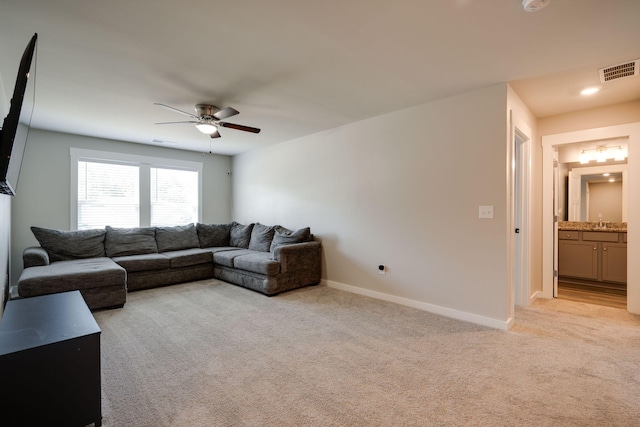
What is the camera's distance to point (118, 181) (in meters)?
5.49

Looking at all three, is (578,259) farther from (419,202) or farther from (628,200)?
(419,202)

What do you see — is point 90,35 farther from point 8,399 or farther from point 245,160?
point 245,160

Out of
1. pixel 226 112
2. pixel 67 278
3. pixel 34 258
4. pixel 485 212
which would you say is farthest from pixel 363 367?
pixel 34 258

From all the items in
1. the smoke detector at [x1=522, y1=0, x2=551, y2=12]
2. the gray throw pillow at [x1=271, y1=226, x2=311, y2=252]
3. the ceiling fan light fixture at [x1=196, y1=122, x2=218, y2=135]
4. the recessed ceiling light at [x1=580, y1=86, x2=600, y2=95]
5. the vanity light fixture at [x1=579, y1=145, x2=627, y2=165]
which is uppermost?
the recessed ceiling light at [x1=580, y1=86, x2=600, y2=95]

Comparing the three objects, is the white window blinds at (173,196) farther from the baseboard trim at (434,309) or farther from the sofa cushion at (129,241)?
the baseboard trim at (434,309)

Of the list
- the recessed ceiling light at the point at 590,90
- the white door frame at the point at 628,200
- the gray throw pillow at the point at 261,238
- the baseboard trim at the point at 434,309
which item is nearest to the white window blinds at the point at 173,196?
the gray throw pillow at the point at 261,238

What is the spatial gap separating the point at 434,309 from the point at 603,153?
12.7ft

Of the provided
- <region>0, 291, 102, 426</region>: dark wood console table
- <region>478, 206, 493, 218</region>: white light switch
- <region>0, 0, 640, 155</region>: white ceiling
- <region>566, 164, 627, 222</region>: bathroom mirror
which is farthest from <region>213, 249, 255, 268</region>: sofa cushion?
<region>566, 164, 627, 222</region>: bathroom mirror

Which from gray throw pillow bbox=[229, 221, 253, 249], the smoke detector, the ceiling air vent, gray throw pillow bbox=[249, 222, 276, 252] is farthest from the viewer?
gray throw pillow bbox=[229, 221, 253, 249]

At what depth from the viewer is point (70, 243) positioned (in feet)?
14.5

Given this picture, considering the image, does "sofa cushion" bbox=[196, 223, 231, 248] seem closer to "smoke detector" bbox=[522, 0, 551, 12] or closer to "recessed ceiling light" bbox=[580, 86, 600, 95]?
"smoke detector" bbox=[522, 0, 551, 12]

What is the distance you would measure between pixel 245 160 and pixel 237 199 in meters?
0.91

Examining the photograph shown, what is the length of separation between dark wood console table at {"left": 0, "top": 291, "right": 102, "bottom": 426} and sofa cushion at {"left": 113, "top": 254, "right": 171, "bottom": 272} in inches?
107

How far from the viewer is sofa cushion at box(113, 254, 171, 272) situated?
441cm
